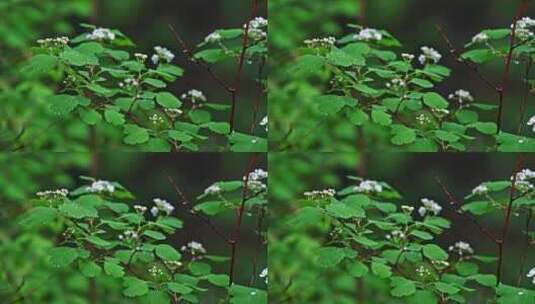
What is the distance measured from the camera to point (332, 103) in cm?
364

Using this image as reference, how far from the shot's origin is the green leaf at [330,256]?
360 cm

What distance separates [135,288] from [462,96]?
1359mm

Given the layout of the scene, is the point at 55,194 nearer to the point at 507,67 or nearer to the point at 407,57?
the point at 407,57

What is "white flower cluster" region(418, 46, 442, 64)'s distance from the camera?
12.2ft

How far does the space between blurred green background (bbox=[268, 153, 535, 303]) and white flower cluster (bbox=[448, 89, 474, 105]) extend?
0.20 meters

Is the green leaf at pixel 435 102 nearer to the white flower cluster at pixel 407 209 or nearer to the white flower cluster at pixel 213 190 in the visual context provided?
the white flower cluster at pixel 407 209

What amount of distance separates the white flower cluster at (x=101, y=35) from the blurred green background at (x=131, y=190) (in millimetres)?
418

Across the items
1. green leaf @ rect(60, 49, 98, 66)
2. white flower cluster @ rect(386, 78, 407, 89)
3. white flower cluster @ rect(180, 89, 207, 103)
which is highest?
white flower cluster @ rect(386, 78, 407, 89)

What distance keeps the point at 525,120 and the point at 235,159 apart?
41.6 inches

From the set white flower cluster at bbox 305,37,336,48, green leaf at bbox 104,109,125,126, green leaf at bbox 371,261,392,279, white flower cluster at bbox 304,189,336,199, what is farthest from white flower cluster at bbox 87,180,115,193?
green leaf at bbox 371,261,392,279

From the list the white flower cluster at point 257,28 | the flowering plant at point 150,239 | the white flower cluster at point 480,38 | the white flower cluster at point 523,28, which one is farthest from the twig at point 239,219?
the white flower cluster at point 523,28

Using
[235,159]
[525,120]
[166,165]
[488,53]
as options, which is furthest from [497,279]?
[166,165]

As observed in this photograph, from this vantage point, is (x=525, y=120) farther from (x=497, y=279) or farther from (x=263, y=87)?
(x=263, y=87)

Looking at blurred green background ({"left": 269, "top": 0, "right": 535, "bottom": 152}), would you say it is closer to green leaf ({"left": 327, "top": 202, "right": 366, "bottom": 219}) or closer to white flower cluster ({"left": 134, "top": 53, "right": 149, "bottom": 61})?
green leaf ({"left": 327, "top": 202, "right": 366, "bottom": 219})
